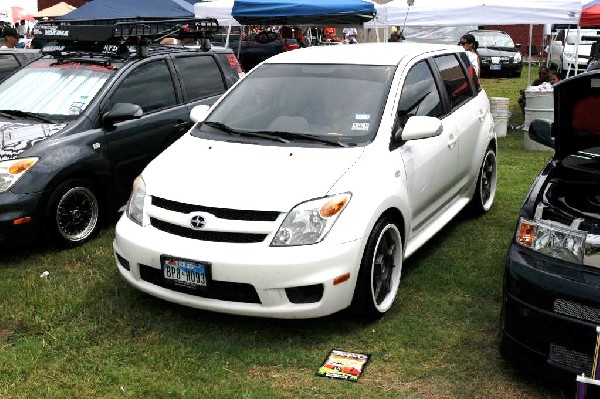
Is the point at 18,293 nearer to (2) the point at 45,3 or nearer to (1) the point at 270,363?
(1) the point at 270,363

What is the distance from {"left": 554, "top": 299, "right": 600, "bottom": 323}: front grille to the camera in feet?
9.47

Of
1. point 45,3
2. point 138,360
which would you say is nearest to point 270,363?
point 138,360

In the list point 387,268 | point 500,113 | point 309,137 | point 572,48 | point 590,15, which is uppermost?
point 590,15

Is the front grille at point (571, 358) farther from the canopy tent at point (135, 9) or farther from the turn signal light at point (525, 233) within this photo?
the canopy tent at point (135, 9)

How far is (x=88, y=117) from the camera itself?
18.1 feet

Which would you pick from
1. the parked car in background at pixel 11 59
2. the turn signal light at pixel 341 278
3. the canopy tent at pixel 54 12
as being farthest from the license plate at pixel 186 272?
the canopy tent at pixel 54 12

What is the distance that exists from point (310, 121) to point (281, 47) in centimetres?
1141

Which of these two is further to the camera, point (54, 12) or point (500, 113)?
point (54, 12)

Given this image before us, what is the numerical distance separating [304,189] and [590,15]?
345 inches

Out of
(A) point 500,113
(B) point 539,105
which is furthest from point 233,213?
(A) point 500,113

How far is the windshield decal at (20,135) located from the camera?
5032 millimetres

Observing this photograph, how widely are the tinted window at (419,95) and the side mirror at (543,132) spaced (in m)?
0.86

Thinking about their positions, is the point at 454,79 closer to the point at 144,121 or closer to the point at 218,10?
the point at 144,121

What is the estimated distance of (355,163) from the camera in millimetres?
4031
